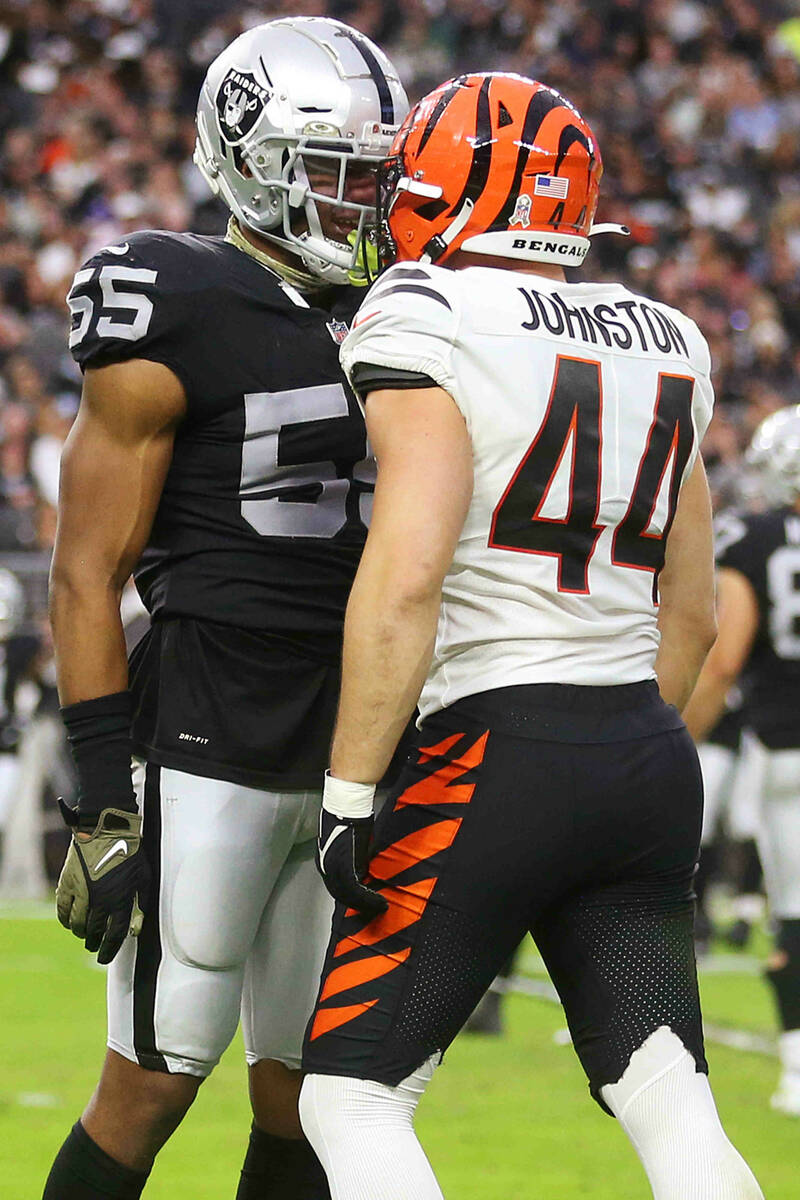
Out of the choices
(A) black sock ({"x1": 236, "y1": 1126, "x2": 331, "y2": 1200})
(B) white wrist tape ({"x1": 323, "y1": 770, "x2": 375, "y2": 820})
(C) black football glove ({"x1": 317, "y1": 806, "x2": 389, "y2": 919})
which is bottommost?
(A) black sock ({"x1": 236, "y1": 1126, "x2": 331, "y2": 1200})

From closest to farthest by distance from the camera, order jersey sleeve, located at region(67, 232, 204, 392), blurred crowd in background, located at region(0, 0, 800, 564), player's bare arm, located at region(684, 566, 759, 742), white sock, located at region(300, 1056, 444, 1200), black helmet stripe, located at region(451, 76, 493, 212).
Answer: white sock, located at region(300, 1056, 444, 1200), black helmet stripe, located at region(451, 76, 493, 212), jersey sleeve, located at region(67, 232, 204, 392), player's bare arm, located at region(684, 566, 759, 742), blurred crowd in background, located at region(0, 0, 800, 564)

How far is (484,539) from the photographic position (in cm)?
230

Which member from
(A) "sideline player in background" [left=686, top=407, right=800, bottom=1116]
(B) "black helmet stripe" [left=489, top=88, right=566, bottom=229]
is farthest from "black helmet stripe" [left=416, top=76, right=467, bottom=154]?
(A) "sideline player in background" [left=686, top=407, right=800, bottom=1116]

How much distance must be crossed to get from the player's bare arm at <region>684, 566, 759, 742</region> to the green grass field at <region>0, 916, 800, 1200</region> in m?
1.11

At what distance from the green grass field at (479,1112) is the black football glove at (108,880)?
152 cm

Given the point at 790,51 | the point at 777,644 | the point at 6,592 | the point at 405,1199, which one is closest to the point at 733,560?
the point at 777,644

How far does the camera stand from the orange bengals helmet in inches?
93.4

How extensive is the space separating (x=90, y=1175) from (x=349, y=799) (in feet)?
2.55

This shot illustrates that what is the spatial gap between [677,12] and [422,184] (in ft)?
46.5

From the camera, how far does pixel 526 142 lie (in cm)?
237

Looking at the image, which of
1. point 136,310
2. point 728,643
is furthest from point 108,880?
point 728,643

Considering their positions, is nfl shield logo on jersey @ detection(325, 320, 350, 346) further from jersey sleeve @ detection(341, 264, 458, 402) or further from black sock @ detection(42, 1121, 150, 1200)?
black sock @ detection(42, 1121, 150, 1200)

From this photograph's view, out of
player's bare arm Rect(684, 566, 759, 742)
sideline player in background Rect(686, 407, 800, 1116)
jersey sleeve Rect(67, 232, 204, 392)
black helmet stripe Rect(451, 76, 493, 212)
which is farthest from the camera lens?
player's bare arm Rect(684, 566, 759, 742)

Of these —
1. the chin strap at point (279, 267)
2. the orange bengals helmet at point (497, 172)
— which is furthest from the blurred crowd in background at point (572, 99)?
the orange bengals helmet at point (497, 172)
